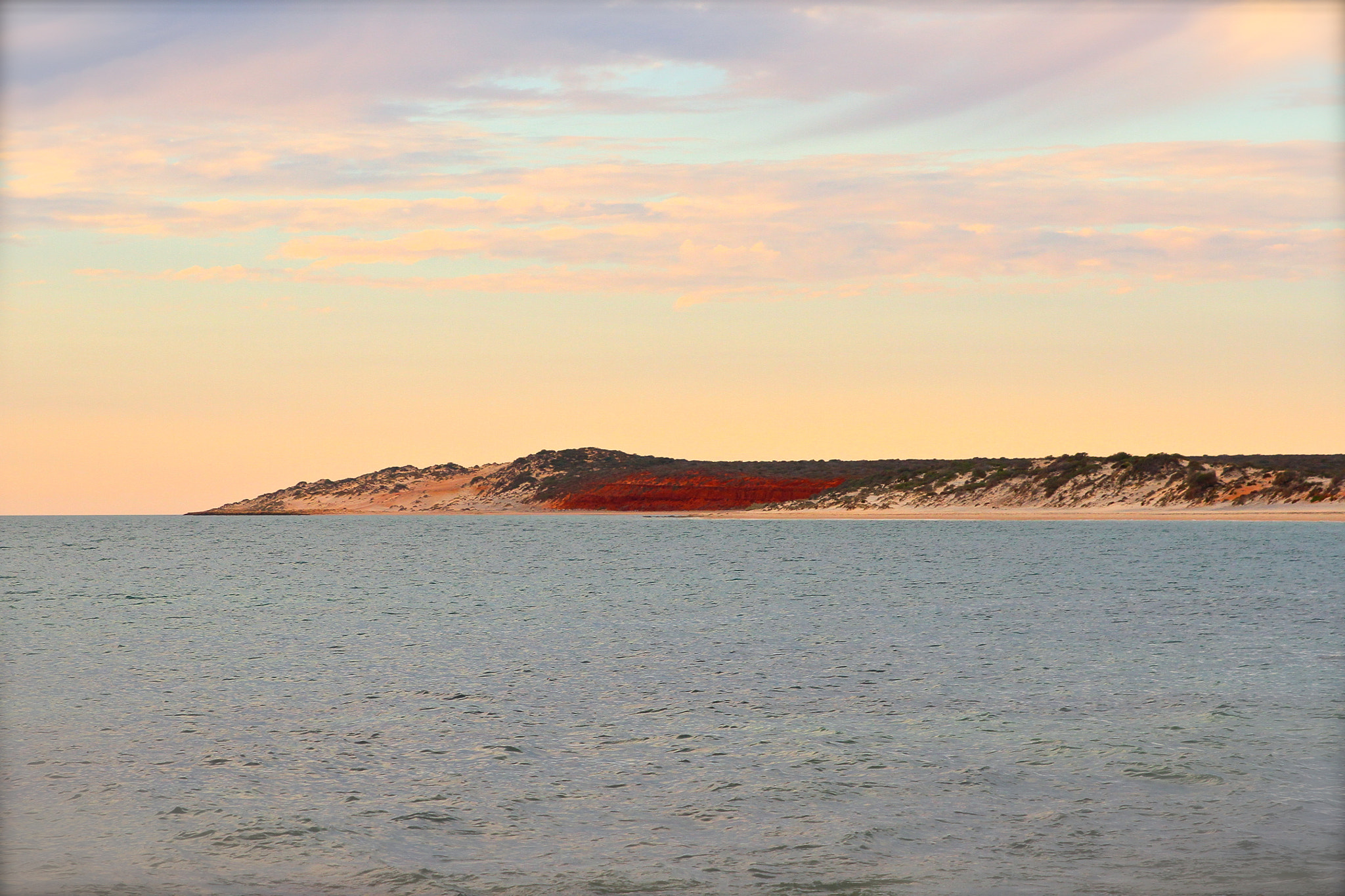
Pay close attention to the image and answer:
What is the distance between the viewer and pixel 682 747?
1886cm

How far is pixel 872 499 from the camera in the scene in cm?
17850

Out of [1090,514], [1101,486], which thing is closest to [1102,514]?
[1090,514]

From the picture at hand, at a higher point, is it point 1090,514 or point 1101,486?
point 1101,486

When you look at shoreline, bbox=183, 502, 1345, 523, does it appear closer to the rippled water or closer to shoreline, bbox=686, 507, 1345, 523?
shoreline, bbox=686, 507, 1345, 523

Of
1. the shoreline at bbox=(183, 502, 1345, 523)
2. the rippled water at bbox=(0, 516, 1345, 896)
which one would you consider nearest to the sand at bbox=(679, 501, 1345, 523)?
the shoreline at bbox=(183, 502, 1345, 523)

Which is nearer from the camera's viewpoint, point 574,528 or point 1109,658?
point 1109,658

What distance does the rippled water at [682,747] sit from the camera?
42.3ft

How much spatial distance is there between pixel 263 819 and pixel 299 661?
51.4 ft

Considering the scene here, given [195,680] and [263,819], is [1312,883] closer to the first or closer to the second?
[263,819]

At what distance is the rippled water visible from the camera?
12.9 m

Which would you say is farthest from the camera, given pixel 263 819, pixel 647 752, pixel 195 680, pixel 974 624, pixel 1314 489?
pixel 1314 489

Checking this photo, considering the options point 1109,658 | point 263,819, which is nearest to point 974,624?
point 1109,658

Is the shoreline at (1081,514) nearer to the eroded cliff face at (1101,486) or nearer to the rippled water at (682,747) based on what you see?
the eroded cliff face at (1101,486)

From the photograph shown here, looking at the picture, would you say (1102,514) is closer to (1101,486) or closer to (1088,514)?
(1088,514)
